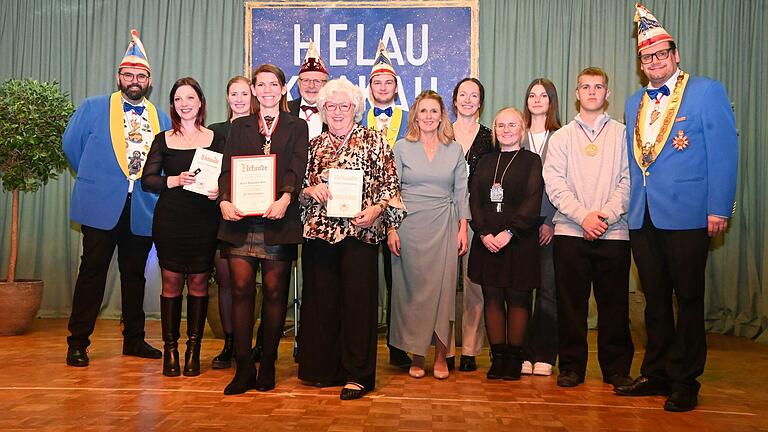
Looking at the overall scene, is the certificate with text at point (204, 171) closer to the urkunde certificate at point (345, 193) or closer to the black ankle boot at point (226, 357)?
the urkunde certificate at point (345, 193)

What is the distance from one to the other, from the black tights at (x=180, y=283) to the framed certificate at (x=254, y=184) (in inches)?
26.8

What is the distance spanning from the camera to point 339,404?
131 inches

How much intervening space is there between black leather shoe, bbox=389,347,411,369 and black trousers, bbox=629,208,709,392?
139cm

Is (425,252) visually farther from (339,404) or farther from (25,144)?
(25,144)

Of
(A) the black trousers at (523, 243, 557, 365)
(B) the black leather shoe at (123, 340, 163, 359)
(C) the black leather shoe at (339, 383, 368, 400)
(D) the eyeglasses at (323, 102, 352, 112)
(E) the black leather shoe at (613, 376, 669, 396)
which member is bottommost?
(B) the black leather shoe at (123, 340, 163, 359)

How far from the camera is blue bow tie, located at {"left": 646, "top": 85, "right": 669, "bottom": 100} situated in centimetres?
351

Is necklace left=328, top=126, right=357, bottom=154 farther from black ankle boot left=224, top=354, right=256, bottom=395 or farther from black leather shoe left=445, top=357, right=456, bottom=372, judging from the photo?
black leather shoe left=445, top=357, right=456, bottom=372

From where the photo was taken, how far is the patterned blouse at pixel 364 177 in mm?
3486

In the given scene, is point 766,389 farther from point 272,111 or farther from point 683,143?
point 272,111

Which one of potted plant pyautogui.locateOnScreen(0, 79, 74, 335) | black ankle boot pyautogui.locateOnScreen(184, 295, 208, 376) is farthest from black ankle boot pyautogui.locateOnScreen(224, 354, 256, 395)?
potted plant pyautogui.locateOnScreen(0, 79, 74, 335)

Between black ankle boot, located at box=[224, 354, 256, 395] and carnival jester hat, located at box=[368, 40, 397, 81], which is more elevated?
carnival jester hat, located at box=[368, 40, 397, 81]

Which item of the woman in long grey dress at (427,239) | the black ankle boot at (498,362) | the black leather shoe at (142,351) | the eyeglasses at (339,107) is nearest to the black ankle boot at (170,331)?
the black leather shoe at (142,351)

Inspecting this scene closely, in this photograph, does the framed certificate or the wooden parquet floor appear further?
the framed certificate

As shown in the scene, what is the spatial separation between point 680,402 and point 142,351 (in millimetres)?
3141
